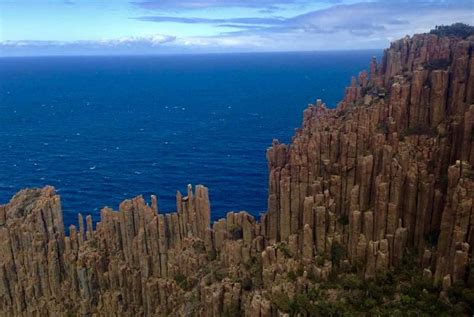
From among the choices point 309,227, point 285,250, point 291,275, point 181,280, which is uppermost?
point 309,227

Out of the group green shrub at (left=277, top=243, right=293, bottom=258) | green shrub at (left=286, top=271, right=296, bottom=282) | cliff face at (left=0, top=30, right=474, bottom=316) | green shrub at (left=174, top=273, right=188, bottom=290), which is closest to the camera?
cliff face at (left=0, top=30, right=474, bottom=316)

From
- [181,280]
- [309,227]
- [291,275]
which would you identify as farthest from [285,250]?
[181,280]

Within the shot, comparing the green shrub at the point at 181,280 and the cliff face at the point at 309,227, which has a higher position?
the cliff face at the point at 309,227

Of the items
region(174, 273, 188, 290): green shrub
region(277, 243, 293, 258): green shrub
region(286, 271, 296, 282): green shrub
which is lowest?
region(174, 273, 188, 290): green shrub

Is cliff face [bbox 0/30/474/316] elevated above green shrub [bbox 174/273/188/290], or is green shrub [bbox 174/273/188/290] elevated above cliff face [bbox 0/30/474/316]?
cliff face [bbox 0/30/474/316]

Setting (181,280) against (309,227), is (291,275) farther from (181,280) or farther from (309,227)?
(181,280)

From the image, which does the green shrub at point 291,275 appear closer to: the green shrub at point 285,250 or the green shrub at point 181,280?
the green shrub at point 285,250

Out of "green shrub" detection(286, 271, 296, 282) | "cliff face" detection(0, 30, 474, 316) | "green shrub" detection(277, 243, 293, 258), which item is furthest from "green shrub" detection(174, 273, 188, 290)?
"green shrub" detection(286, 271, 296, 282)

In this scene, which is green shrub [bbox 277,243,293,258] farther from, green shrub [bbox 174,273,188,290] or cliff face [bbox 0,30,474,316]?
green shrub [bbox 174,273,188,290]

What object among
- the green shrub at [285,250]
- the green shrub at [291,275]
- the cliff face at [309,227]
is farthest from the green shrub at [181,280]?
the green shrub at [291,275]
